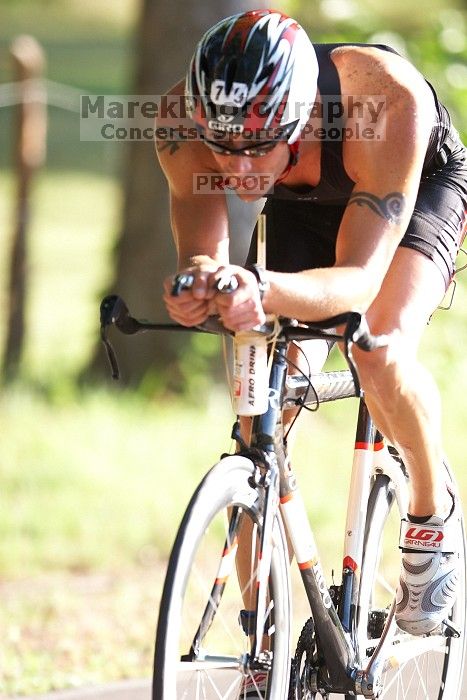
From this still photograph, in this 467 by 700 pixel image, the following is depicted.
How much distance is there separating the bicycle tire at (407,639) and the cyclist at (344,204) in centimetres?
17

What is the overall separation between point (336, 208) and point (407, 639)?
1.24 metres

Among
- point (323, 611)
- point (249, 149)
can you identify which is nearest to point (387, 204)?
point (249, 149)

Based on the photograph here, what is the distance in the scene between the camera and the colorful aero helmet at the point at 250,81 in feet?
9.52

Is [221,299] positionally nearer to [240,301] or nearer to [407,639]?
[240,301]

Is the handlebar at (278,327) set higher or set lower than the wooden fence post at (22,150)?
lower

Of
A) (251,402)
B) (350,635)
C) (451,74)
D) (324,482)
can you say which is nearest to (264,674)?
(350,635)

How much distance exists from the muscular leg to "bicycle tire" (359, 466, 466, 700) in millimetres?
212

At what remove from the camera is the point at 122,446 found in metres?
6.84

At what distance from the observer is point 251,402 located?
9.66ft

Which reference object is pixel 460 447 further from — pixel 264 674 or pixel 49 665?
pixel 264 674

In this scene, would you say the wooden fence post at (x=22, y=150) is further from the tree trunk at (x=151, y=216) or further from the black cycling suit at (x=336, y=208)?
the black cycling suit at (x=336, y=208)

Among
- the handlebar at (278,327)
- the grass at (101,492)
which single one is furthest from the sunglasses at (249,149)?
the grass at (101,492)

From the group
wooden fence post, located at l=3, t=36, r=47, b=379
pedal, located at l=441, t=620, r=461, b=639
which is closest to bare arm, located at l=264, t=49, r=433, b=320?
pedal, located at l=441, t=620, r=461, b=639

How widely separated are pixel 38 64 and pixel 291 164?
6055 millimetres
